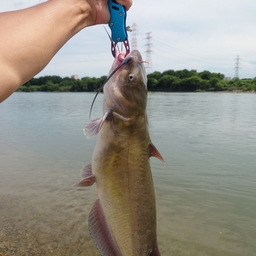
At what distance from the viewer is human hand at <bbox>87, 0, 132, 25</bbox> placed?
199 centimetres

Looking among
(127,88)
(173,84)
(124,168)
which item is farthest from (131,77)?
(173,84)

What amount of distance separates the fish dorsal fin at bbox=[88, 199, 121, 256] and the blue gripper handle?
1.17 metres

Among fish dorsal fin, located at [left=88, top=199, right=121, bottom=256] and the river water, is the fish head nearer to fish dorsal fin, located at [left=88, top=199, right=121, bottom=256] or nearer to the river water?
fish dorsal fin, located at [left=88, top=199, right=121, bottom=256]

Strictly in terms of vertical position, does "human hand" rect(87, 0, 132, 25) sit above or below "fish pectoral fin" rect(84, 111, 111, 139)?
above

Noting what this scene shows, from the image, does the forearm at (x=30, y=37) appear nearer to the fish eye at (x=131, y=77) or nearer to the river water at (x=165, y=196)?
the fish eye at (x=131, y=77)

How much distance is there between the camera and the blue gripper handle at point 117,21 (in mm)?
2066

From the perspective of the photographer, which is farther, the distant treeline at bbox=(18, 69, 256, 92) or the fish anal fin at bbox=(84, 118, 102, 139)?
the distant treeline at bbox=(18, 69, 256, 92)

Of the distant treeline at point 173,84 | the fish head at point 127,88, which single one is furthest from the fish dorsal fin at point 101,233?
the distant treeline at point 173,84

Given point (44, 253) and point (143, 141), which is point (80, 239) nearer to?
point (44, 253)

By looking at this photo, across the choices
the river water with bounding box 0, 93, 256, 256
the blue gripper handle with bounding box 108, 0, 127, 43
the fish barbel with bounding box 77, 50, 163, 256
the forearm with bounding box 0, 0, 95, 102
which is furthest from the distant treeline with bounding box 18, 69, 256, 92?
the forearm with bounding box 0, 0, 95, 102

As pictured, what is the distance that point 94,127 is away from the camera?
2006mm

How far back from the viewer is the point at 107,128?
204cm

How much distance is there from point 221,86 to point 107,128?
7585 centimetres

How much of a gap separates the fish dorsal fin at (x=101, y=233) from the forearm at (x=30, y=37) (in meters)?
1.02
